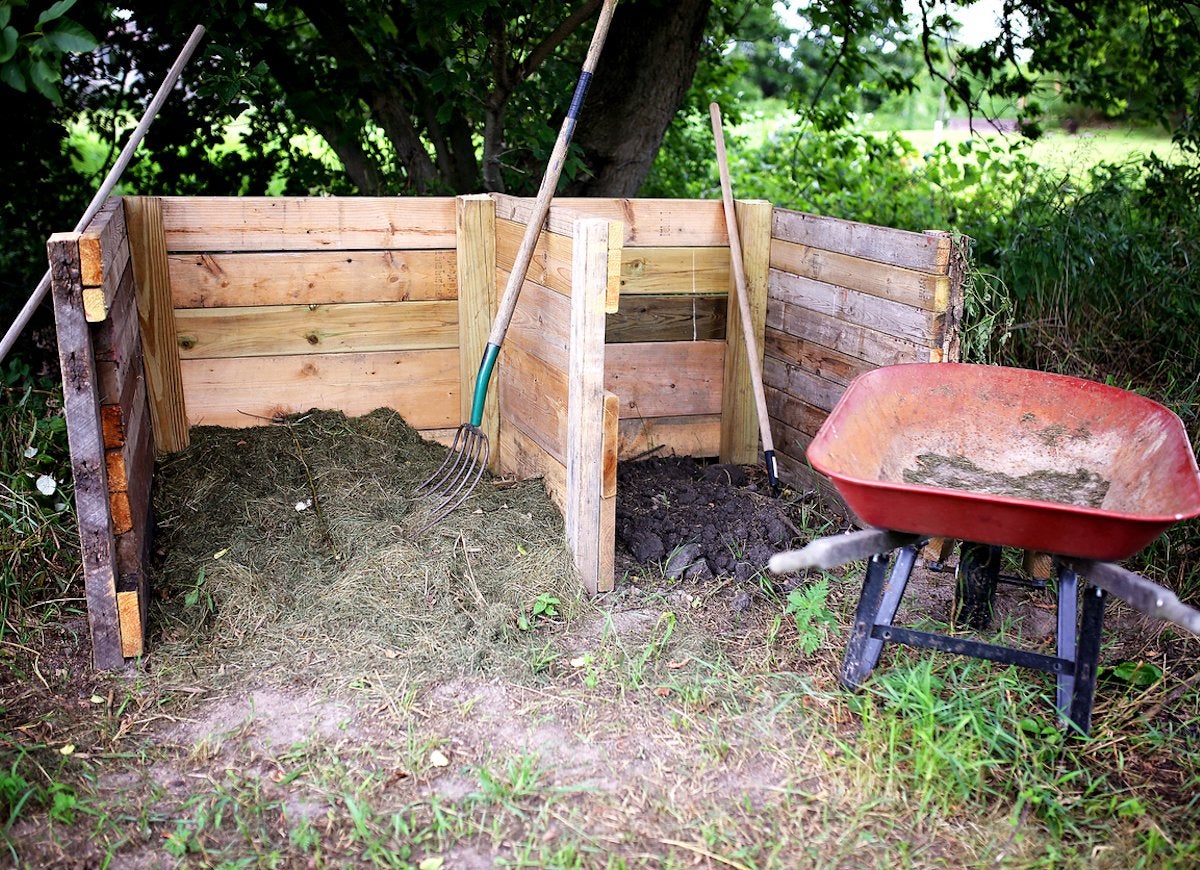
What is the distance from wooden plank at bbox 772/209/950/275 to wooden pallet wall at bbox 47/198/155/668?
2472 mm

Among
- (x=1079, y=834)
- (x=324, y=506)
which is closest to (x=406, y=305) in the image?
(x=324, y=506)

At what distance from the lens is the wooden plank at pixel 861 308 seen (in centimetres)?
346

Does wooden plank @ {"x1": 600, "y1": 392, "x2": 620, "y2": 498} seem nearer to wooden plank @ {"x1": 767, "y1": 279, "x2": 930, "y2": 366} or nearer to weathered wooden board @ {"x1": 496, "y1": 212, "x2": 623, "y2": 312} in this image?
weathered wooden board @ {"x1": 496, "y1": 212, "x2": 623, "y2": 312}

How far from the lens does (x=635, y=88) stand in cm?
492

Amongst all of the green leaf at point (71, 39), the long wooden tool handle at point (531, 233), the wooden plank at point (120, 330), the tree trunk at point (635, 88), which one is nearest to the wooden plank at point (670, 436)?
the long wooden tool handle at point (531, 233)

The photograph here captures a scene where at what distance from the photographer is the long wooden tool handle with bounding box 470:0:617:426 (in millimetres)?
3488

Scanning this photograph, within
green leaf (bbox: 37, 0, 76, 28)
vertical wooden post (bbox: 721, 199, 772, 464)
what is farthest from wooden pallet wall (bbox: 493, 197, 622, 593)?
green leaf (bbox: 37, 0, 76, 28)

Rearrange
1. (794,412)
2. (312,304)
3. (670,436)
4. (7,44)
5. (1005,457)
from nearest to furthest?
(7,44)
(1005,457)
(312,304)
(794,412)
(670,436)

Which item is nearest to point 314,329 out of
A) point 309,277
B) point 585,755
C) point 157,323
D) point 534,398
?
point 309,277

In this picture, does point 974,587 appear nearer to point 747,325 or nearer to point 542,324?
point 747,325

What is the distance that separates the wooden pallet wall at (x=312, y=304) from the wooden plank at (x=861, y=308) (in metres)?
1.36

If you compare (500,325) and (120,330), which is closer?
(120,330)

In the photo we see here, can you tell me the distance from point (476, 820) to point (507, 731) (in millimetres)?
355

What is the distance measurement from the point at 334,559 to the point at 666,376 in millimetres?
1649
